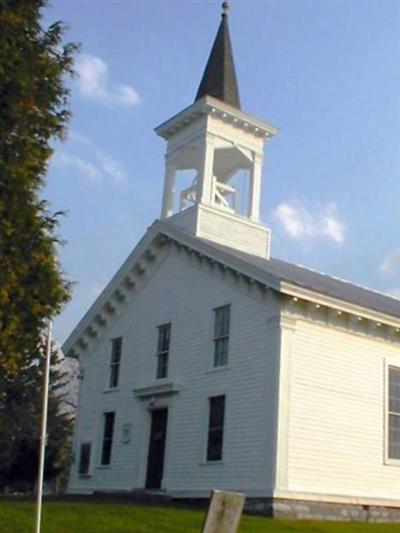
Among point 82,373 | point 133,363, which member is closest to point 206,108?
point 133,363

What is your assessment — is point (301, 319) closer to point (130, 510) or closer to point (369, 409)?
point (369, 409)

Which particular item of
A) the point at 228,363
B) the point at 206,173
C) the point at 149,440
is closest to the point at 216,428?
the point at 228,363

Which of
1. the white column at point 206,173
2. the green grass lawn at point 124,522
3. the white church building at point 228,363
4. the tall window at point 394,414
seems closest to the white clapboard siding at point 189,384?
the white church building at point 228,363

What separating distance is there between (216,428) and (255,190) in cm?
847

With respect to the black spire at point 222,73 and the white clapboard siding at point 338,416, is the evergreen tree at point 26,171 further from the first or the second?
the black spire at point 222,73

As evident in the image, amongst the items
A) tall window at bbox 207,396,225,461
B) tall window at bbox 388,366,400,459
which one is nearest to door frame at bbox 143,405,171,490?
tall window at bbox 207,396,225,461

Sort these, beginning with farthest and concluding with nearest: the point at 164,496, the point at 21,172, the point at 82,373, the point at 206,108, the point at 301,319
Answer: the point at 82,373 < the point at 206,108 < the point at 164,496 < the point at 301,319 < the point at 21,172

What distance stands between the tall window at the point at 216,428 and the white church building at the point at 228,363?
0.17 ft

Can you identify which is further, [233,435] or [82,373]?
[82,373]

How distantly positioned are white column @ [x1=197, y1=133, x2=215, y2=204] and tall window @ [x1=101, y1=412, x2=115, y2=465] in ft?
24.9

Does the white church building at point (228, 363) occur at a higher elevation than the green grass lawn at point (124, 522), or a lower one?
higher

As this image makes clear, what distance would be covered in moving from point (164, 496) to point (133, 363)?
201 inches

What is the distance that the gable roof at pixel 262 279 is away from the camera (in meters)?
21.7

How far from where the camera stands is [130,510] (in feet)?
61.4
